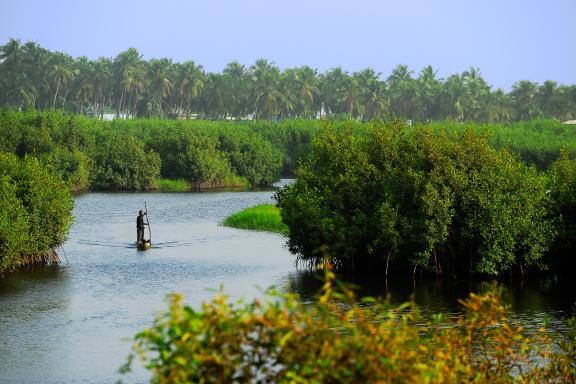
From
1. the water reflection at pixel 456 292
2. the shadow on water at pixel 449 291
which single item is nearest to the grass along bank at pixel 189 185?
the water reflection at pixel 456 292

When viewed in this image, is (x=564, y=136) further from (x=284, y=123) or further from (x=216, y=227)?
(x=216, y=227)

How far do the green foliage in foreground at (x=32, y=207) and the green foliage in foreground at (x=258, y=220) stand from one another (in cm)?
2263

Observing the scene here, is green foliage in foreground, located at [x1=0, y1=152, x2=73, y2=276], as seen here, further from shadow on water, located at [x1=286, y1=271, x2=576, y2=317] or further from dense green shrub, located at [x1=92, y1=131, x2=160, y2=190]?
dense green shrub, located at [x1=92, y1=131, x2=160, y2=190]

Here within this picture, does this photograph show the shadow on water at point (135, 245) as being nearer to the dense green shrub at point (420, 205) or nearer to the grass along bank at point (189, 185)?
the dense green shrub at point (420, 205)

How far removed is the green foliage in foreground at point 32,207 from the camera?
5062cm

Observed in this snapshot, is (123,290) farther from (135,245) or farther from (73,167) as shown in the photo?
(73,167)

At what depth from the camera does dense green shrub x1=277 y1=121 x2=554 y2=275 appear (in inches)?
1912

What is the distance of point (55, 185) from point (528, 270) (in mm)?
26565

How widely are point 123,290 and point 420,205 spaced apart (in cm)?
1564

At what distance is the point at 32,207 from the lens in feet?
174

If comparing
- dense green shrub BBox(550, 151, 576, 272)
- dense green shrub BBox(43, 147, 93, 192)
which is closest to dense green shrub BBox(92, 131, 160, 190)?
dense green shrub BBox(43, 147, 93, 192)

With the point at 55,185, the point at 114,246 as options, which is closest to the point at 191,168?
the point at 114,246

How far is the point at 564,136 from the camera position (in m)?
156

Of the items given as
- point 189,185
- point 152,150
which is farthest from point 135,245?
point 189,185
